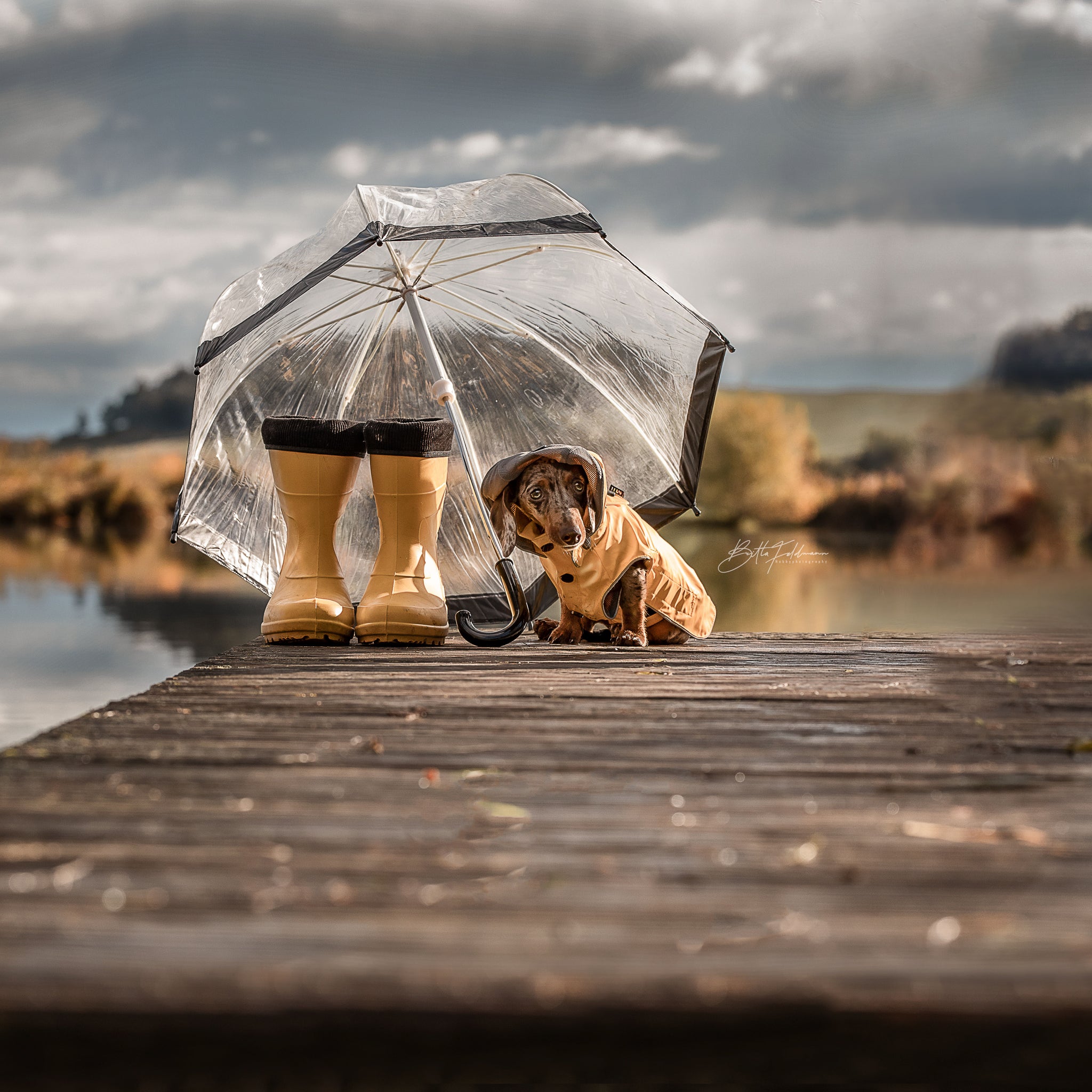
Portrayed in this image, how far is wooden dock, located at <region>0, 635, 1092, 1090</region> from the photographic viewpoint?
3.14 ft

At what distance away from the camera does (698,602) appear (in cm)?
414

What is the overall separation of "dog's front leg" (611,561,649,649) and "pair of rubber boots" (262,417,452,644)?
73cm

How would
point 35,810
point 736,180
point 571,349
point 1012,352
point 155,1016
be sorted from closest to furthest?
1. point 155,1016
2. point 35,810
3. point 571,349
4. point 1012,352
5. point 736,180

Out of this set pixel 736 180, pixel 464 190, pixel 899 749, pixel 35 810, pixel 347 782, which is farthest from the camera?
pixel 736 180

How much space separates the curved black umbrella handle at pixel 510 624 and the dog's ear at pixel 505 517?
120 millimetres

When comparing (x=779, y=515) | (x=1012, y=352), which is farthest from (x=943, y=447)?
(x=779, y=515)

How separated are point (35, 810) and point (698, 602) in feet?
9.82

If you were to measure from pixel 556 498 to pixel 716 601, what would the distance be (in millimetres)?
12393

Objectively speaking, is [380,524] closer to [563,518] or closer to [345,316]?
[563,518]

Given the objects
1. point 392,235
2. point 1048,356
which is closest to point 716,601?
point 1048,356

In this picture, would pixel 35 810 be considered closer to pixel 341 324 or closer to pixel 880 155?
pixel 341 324

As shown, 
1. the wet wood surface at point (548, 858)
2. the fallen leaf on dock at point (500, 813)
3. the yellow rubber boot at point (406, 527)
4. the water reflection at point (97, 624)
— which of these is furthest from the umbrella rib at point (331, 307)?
the fallen leaf on dock at point (500, 813)

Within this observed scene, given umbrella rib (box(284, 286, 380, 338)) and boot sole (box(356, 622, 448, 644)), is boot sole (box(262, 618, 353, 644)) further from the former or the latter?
umbrella rib (box(284, 286, 380, 338))

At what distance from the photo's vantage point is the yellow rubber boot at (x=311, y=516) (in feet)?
12.8
